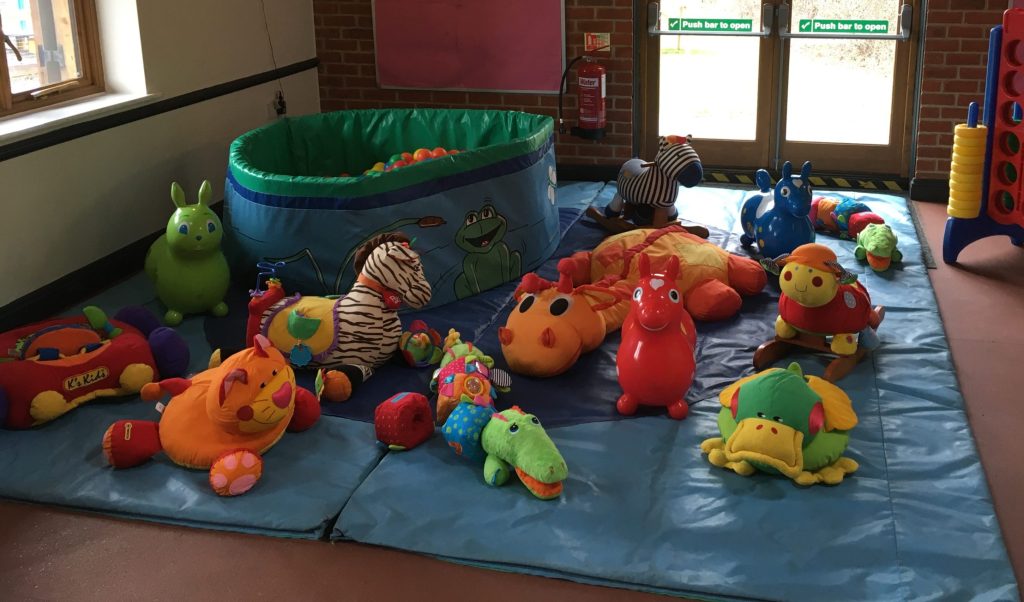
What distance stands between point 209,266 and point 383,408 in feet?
4.70

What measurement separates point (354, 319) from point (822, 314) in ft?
5.55

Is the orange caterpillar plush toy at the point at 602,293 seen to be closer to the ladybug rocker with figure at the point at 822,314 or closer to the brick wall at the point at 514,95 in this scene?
the ladybug rocker with figure at the point at 822,314

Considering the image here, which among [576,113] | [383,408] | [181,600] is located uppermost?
[576,113]

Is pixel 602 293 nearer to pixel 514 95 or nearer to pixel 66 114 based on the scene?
pixel 66 114

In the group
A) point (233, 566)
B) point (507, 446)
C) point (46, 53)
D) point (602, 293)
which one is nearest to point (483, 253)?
point (602, 293)

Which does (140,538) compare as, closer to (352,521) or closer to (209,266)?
(352,521)

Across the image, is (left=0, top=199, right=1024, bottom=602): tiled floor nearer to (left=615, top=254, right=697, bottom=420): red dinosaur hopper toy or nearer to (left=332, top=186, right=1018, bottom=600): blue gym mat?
(left=332, top=186, right=1018, bottom=600): blue gym mat

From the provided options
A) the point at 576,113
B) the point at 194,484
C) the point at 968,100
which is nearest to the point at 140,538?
the point at 194,484

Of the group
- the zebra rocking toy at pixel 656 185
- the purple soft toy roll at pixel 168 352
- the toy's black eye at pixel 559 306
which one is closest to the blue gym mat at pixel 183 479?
the purple soft toy roll at pixel 168 352

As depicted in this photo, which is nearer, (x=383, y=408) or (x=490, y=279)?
(x=383, y=408)

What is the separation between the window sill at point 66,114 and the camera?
4.31 metres

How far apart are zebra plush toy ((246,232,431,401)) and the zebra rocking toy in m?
1.85

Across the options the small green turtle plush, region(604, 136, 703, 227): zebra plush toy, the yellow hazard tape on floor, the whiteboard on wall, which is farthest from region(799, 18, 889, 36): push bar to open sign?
the small green turtle plush

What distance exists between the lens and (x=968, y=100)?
19.2 ft
